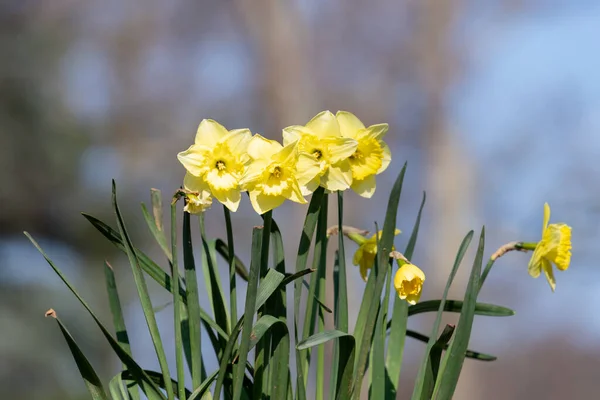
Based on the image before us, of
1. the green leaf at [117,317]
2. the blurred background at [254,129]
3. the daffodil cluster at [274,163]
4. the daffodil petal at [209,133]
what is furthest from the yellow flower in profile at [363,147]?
the blurred background at [254,129]

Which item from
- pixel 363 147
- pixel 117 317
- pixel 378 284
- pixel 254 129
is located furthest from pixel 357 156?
pixel 254 129

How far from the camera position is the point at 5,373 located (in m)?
2.52

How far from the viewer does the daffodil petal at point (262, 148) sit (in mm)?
484

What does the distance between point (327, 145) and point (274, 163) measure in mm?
59

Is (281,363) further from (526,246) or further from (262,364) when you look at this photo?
(526,246)

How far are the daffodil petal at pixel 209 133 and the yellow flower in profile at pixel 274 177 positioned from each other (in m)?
0.04

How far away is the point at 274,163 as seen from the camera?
0.48 metres

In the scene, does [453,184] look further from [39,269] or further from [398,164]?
[39,269]

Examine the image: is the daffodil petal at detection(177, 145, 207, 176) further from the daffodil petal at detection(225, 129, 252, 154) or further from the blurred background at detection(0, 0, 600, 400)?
the blurred background at detection(0, 0, 600, 400)

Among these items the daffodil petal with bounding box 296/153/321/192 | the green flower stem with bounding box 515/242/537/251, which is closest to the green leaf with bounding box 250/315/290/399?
the daffodil petal with bounding box 296/153/321/192

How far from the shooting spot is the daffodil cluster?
478mm

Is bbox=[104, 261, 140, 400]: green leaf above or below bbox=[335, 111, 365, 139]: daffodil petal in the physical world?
below

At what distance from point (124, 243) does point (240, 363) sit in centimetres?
14

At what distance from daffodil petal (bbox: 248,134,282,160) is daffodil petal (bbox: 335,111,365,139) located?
0.08m
